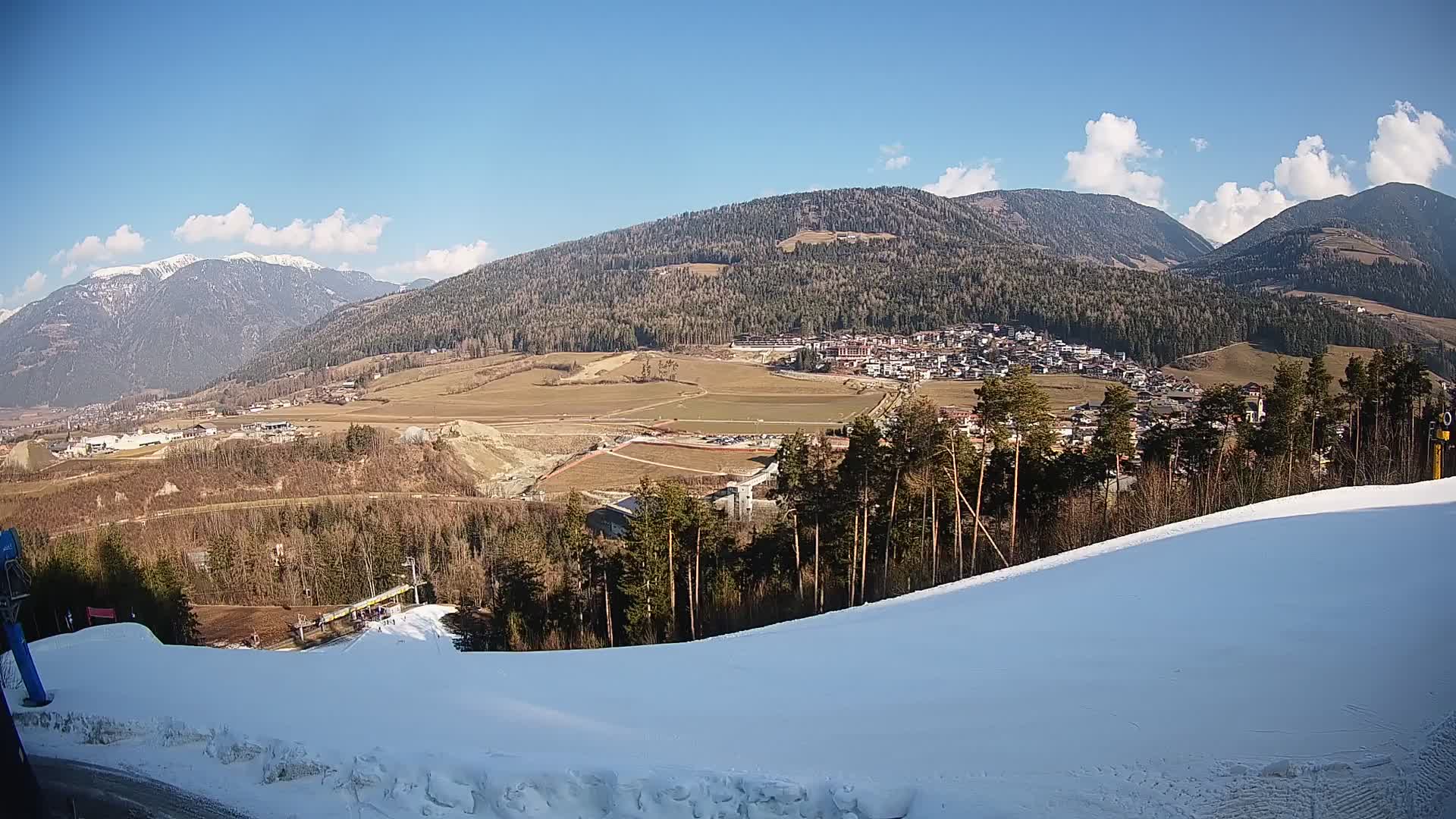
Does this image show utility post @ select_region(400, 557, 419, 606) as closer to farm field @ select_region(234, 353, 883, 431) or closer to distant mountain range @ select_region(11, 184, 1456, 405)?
farm field @ select_region(234, 353, 883, 431)

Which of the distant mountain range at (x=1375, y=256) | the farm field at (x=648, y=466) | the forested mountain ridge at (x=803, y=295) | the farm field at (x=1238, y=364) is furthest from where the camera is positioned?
the forested mountain ridge at (x=803, y=295)

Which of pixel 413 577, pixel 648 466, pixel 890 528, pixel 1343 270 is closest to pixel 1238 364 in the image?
pixel 648 466

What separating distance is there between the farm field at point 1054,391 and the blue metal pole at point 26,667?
43.4 meters

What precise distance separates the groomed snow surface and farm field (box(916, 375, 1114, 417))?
125 feet

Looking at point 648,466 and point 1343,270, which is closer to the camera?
point 648,466

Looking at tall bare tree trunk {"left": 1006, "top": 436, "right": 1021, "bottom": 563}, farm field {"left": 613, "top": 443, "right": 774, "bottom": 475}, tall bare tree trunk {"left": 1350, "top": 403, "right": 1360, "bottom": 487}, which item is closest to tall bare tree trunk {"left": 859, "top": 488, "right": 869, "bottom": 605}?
tall bare tree trunk {"left": 1006, "top": 436, "right": 1021, "bottom": 563}

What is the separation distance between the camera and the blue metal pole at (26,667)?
21.5 feet

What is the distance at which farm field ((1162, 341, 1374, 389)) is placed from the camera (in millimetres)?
49062

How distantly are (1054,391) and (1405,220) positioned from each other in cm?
10525

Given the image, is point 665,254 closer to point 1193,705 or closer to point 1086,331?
point 1086,331

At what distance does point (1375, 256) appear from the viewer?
9506 cm

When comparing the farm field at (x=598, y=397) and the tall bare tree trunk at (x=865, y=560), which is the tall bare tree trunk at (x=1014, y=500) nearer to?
the tall bare tree trunk at (x=865, y=560)

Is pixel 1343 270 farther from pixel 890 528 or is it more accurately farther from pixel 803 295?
pixel 890 528

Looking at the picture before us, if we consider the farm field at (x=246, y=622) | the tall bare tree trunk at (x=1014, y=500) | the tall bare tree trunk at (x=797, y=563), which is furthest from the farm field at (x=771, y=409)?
the farm field at (x=246, y=622)
